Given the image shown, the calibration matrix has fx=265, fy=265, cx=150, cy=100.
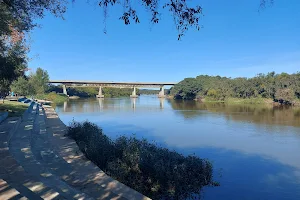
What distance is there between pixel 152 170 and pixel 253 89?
65.5m

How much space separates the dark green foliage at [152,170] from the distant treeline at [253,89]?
55066 mm

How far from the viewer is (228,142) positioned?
50.4 feet

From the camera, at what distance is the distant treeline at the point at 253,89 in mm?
57281

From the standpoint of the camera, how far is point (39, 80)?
203 ft

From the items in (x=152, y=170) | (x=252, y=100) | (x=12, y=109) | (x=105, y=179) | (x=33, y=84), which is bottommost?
(x=152, y=170)

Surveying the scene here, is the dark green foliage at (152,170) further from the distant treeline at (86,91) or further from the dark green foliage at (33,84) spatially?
the distant treeline at (86,91)

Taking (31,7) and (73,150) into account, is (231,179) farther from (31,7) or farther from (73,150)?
(31,7)

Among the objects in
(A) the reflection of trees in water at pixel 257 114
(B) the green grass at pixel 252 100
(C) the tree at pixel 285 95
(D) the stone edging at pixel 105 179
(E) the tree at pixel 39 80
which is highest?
(E) the tree at pixel 39 80

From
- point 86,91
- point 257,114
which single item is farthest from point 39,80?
point 86,91

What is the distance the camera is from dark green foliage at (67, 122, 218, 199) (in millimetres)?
7152

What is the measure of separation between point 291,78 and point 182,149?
5614 centimetres

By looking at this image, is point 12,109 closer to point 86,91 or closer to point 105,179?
point 105,179

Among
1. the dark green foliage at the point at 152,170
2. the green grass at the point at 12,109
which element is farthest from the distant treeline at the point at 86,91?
the dark green foliage at the point at 152,170

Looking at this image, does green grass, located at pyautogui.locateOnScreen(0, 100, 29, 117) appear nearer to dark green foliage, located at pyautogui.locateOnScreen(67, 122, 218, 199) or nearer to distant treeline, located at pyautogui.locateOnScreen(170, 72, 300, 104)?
dark green foliage, located at pyautogui.locateOnScreen(67, 122, 218, 199)
